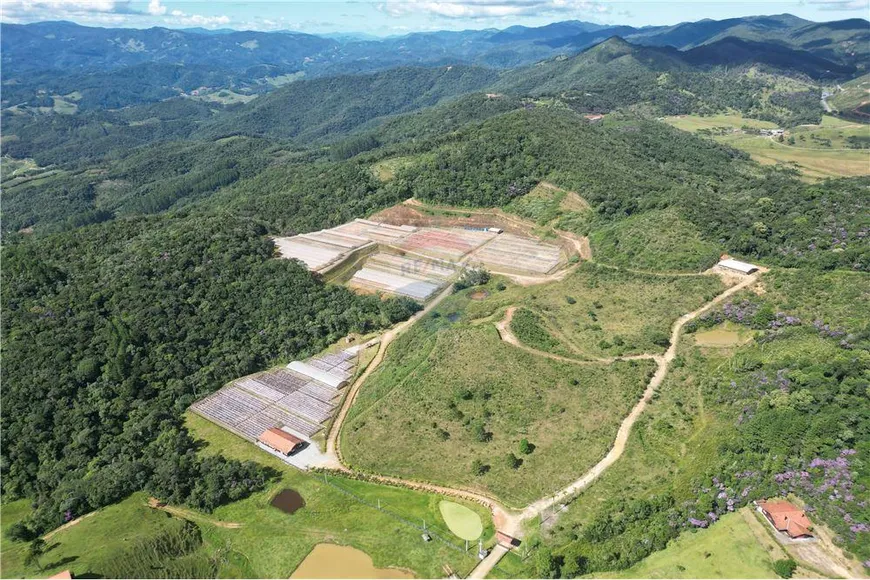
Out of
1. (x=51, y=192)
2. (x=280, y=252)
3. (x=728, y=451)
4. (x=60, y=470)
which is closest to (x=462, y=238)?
(x=280, y=252)

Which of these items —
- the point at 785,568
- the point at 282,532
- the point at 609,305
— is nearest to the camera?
the point at 785,568

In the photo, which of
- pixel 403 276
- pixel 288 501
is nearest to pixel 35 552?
pixel 288 501

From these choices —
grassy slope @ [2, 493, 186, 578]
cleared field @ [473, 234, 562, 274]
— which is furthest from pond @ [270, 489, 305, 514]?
cleared field @ [473, 234, 562, 274]

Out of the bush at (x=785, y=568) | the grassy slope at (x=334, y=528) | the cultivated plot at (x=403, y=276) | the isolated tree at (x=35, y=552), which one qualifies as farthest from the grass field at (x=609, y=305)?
the isolated tree at (x=35, y=552)

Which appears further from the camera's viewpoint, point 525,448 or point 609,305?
point 609,305

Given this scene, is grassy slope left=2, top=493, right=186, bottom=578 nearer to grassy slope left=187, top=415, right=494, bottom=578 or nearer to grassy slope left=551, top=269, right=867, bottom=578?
grassy slope left=187, top=415, right=494, bottom=578

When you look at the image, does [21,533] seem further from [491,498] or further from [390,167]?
[390,167]
